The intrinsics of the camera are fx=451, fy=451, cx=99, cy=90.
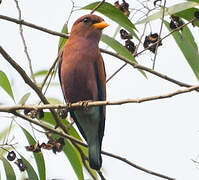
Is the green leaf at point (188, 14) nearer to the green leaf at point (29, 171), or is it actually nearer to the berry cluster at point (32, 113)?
the berry cluster at point (32, 113)

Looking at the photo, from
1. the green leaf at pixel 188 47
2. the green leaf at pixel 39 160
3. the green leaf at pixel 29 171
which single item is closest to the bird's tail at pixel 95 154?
the green leaf at pixel 39 160

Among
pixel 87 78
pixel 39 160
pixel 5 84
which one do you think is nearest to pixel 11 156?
pixel 39 160

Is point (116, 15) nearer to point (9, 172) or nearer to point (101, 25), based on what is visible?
point (101, 25)

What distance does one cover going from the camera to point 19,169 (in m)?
3.37

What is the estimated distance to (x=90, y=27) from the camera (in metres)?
4.70

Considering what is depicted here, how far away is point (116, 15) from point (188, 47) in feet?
2.04

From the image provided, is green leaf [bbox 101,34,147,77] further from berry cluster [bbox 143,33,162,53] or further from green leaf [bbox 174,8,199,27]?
green leaf [bbox 174,8,199,27]

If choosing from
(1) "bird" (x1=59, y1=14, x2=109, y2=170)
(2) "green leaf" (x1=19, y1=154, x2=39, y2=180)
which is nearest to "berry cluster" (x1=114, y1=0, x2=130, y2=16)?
(1) "bird" (x1=59, y1=14, x2=109, y2=170)

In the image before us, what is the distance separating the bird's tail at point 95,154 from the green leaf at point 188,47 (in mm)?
1218

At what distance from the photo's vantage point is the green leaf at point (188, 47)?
3434mm

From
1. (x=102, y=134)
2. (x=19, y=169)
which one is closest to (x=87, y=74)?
(x=102, y=134)

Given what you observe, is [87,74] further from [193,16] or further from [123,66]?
[193,16]

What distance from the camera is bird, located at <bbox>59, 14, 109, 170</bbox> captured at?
429cm

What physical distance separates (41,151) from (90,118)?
100 centimetres
